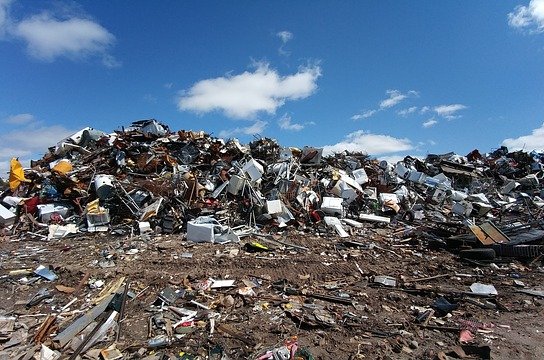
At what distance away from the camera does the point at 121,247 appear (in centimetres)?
775

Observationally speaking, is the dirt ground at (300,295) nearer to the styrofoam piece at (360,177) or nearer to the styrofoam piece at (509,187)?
the styrofoam piece at (360,177)

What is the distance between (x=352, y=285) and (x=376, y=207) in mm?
5736

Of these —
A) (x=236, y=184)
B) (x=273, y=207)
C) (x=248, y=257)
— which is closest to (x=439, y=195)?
(x=273, y=207)

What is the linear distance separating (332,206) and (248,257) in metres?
3.89

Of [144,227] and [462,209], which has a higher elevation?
[462,209]

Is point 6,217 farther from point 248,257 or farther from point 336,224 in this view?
point 336,224

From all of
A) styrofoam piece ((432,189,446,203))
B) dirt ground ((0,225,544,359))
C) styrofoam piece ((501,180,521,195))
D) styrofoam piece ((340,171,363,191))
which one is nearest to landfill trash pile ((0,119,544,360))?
dirt ground ((0,225,544,359))

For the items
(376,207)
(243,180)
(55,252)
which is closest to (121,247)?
(55,252)

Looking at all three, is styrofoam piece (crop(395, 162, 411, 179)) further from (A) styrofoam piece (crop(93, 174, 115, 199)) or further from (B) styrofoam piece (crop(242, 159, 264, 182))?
(A) styrofoam piece (crop(93, 174, 115, 199))

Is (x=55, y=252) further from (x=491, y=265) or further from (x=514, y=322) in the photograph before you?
(x=491, y=265)

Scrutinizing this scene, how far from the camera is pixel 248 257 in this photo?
7035mm

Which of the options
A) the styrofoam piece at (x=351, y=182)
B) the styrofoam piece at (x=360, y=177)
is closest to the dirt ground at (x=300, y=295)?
the styrofoam piece at (x=351, y=182)

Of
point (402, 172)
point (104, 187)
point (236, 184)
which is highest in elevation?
point (402, 172)

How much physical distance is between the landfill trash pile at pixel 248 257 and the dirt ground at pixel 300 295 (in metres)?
0.03
